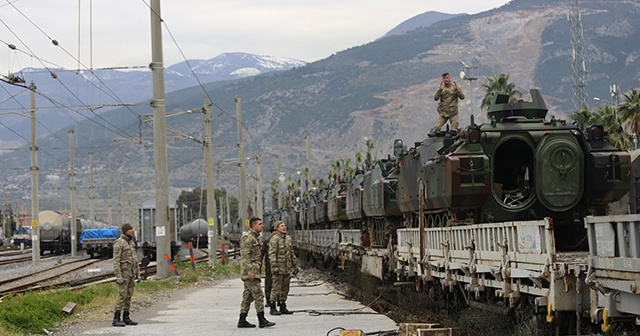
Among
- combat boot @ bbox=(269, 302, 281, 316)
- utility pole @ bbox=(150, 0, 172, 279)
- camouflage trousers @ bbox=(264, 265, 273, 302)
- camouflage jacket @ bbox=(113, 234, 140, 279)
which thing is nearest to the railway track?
utility pole @ bbox=(150, 0, 172, 279)

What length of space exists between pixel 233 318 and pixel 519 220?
225 inches

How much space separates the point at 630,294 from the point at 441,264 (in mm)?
7107

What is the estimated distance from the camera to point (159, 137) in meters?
30.5

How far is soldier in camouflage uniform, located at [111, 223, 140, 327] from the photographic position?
18328 mm

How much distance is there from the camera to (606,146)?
18.1m

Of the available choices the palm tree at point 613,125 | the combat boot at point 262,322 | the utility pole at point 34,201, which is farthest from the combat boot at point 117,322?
the palm tree at point 613,125

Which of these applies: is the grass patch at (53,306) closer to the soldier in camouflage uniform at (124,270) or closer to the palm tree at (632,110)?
the soldier in camouflage uniform at (124,270)

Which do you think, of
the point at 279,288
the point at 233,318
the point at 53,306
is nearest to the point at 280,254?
the point at 279,288

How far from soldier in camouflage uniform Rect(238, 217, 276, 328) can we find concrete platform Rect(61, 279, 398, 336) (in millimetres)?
249

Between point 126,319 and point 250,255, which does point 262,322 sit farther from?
point 126,319

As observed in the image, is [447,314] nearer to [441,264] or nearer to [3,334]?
[441,264]

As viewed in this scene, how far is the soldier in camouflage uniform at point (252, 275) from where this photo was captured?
1781 centimetres

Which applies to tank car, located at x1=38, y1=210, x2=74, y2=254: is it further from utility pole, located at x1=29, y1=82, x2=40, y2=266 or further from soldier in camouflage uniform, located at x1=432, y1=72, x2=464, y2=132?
soldier in camouflage uniform, located at x1=432, y1=72, x2=464, y2=132

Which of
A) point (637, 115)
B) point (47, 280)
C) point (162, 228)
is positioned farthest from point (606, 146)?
point (637, 115)
